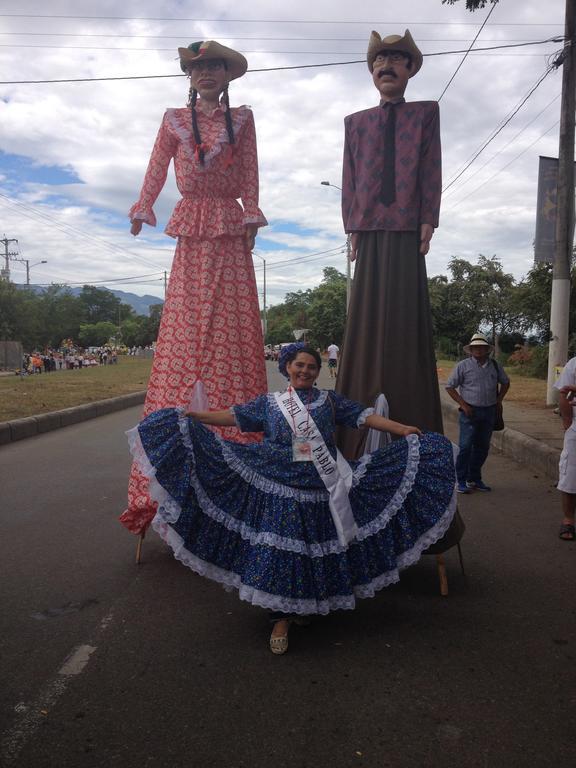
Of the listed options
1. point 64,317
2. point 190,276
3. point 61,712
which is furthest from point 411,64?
point 64,317

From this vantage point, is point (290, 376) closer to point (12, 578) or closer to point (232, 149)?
point (232, 149)

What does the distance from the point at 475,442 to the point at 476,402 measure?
0.40m

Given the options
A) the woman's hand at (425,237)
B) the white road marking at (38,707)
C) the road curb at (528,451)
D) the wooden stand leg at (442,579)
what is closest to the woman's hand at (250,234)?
the woman's hand at (425,237)

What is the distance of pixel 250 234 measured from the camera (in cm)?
439

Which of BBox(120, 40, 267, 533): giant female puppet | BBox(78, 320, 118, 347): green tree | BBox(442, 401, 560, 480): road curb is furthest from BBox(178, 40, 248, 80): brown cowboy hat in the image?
BBox(78, 320, 118, 347): green tree

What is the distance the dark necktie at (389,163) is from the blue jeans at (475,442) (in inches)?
131

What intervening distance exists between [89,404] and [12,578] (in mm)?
10073

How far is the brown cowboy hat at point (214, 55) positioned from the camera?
4.30 m

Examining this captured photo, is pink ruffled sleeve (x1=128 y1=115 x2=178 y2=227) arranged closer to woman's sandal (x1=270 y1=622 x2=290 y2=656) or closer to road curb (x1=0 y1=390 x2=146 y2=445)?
woman's sandal (x1=270 y1=622 x2=290 y2=656)

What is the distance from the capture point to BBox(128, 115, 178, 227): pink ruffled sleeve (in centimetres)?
445

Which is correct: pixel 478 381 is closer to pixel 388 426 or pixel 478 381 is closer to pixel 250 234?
pixel 250 234

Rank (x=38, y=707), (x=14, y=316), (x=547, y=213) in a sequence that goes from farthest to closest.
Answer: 1. (x=14, y=316)
2. (x=547, y=213)
3. (x=38, y=707)

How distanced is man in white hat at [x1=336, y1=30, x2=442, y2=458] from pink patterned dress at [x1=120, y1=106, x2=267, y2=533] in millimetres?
674

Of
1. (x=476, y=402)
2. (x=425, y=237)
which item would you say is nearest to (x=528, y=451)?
(x=476, y=402)
